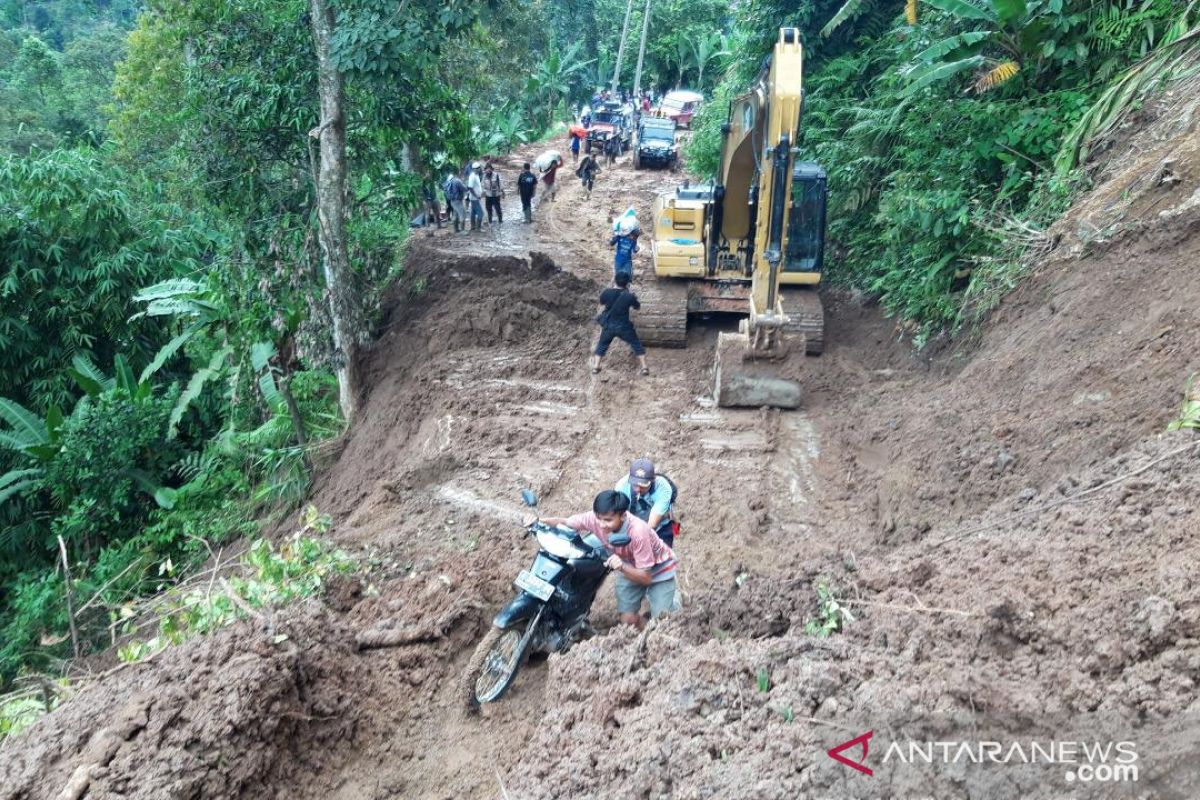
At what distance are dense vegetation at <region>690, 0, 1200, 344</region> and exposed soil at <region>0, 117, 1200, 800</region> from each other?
3.59 ft

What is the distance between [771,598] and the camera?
5031 millimetres

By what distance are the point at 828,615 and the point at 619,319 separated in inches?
252

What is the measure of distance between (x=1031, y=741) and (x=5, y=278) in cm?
1482

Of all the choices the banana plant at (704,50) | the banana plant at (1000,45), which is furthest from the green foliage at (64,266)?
the banana plant at (704,50)

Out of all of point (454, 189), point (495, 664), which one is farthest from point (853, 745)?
point (454, 189)

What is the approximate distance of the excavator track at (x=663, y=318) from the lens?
11.6m

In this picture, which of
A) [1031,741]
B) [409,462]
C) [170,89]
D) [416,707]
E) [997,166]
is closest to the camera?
[1031,741]

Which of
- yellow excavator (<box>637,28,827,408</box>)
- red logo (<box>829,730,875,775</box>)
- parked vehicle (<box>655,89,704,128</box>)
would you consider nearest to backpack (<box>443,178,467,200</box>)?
yellow excavator (<box>637,28,827,408</box>)

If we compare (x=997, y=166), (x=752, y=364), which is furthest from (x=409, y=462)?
(x=997, y=166)

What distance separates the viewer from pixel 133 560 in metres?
11.1

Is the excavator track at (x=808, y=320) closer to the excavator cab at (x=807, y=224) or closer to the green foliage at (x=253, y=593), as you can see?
the excavator cab at (x=807, y=224)

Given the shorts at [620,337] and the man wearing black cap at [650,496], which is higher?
the man wearing black cap at [650,496]

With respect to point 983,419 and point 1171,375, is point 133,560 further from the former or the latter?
point 1171,375

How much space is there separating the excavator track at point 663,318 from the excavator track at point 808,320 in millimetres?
1407
